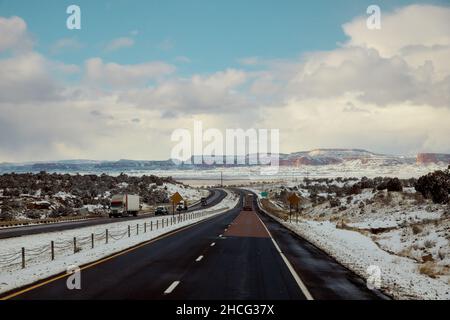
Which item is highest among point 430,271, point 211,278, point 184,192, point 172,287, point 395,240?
point 172,287

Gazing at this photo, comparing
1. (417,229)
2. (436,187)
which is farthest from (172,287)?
(436,187)

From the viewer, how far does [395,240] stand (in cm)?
3719

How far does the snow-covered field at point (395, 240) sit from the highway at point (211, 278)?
4.49ft

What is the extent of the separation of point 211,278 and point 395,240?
24.5 metres

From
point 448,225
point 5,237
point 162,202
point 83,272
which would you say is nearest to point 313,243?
point 448,225

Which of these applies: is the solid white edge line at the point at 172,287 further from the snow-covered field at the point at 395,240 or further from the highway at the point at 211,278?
the snow-covered field at the point at 395,240

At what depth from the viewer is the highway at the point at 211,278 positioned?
13375 mm

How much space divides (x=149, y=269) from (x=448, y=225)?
24346 mm

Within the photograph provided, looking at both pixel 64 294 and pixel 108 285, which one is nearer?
pixel 64 294

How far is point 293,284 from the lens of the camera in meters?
15.2

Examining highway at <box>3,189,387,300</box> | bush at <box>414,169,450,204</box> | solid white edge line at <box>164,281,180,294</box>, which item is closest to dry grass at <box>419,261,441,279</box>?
highway at <box>3,189,387,300</box>

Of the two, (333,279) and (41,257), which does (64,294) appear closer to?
(333,279)

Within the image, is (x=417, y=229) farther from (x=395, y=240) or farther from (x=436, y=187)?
(x=436, y=187)

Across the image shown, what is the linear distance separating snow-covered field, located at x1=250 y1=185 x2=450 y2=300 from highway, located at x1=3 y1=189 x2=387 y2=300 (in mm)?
1367
